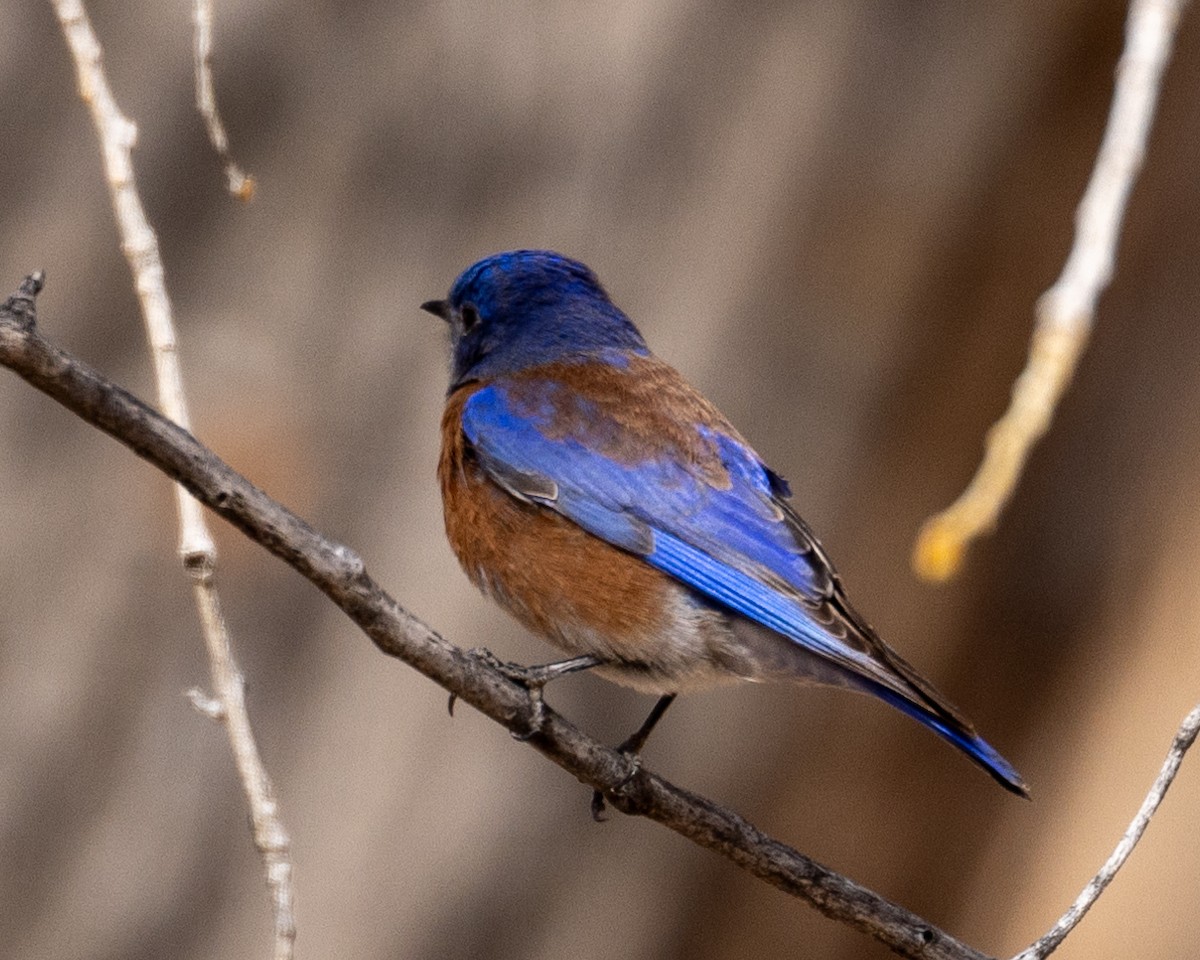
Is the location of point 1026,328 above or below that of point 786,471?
above

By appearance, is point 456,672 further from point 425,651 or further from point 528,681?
point 528,681

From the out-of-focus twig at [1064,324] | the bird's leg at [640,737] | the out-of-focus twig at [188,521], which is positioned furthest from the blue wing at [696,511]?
the out-of-focus twig at [1064,324]

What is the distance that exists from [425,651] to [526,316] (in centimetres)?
179

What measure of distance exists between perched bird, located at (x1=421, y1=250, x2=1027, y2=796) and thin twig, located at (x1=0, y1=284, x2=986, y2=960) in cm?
30

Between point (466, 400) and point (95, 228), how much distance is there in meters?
0.90

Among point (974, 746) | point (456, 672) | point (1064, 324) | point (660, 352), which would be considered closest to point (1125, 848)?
point (974, 746)

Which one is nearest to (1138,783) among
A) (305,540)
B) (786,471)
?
(786,471)

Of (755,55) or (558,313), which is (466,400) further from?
(755,55)

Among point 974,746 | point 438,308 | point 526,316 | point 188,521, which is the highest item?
point 526,316

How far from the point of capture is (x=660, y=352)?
4.28 metres

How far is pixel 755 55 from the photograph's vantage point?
4.21m

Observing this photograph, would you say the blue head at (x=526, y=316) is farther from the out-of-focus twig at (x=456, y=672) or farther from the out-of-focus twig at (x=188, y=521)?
the out-of-focus twig at (x=188, y=521)

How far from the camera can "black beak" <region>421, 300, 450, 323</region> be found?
4.04 m

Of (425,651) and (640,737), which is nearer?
(425,651)
